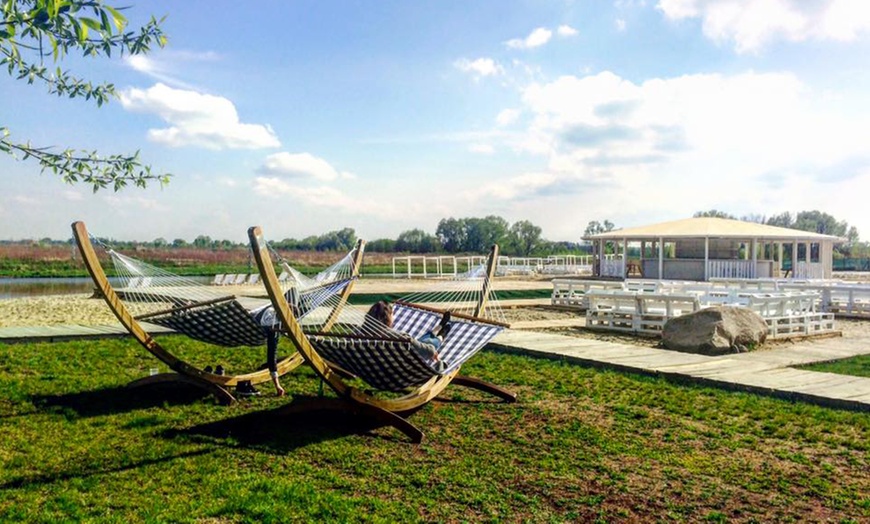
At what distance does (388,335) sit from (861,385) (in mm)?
3936

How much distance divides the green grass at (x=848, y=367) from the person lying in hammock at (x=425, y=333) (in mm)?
3949

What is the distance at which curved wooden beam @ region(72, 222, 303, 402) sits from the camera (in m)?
4.79

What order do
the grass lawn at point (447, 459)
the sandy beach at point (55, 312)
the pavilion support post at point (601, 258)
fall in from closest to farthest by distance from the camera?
the grass lawn at point (447, 459) → the sandy beach at point (55, 312) → the pavilion support post at point (601, 258)

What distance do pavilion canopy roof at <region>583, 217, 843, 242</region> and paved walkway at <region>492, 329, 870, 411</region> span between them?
15.1 m

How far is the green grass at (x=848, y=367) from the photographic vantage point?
6.52m

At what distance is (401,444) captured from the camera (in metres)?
4.13

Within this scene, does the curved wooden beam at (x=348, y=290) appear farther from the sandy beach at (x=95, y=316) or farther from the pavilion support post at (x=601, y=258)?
the pavilion support post at (x=601, y=258)

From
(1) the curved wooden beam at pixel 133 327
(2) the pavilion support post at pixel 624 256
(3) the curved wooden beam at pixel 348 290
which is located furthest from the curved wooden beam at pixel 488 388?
(2) the pavilion support post at pixel 624 256

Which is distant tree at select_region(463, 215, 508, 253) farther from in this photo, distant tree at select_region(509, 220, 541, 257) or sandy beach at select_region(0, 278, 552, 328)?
sandy beach at select_region(0, 278, 552, 328)

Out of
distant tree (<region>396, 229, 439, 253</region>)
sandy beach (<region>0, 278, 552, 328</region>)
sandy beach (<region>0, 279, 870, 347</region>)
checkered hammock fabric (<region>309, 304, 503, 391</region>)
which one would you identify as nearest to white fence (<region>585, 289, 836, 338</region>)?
sandy beach (<region>0, 279, 870, 347</region>)

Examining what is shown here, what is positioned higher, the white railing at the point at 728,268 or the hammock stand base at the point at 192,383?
the white railing at the point at 728,268

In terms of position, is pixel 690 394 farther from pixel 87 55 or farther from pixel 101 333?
pixel 101 333

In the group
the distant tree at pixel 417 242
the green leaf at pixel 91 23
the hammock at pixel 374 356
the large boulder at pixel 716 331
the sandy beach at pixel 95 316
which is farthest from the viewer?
the distant tree at pixel 417 242

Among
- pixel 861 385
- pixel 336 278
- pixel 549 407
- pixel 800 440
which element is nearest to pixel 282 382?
pixel 336 278
